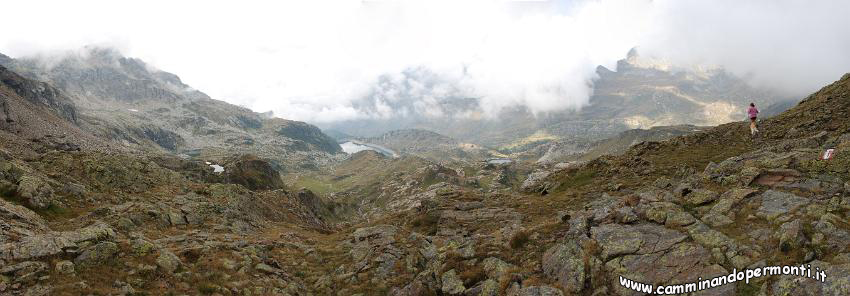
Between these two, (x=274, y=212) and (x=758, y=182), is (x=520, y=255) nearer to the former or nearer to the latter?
(x=758, y=182)

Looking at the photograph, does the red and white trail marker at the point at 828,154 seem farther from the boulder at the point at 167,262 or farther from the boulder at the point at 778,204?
the boulder at the point at 167,262

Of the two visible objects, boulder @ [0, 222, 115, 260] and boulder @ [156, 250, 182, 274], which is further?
boulder @ [156, 250, 182, 274]

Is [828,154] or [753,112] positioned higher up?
[753,112]

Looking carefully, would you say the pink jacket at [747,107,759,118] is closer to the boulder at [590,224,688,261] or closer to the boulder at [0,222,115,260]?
the boulder at [590,224,688,261]

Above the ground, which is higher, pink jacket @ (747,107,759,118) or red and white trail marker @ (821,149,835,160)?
pink jacket @ (747,107,759,118)

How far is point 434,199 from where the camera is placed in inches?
2180

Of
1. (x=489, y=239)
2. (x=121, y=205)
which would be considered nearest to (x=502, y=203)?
(x=489, y=239)

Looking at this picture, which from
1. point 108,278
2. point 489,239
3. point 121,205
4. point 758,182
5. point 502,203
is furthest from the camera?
point 502,203

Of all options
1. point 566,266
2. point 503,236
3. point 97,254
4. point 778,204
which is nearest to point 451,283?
point 503,236

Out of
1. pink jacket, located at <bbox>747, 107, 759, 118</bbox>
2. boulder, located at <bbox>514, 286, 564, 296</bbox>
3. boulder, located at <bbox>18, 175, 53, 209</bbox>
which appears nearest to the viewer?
boulder, located at <bbox>514, 286, 564, 296</bbox>

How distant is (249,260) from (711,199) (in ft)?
104

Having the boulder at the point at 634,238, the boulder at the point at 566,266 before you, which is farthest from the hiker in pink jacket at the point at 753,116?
the boulder at the point at 566,266

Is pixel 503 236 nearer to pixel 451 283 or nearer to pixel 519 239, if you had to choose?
pixel 519 239

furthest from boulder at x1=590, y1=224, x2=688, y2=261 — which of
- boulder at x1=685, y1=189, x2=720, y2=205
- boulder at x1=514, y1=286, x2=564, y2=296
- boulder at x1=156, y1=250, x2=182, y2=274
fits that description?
boulder at x1=156, y1=250, x2=182, y2=274
